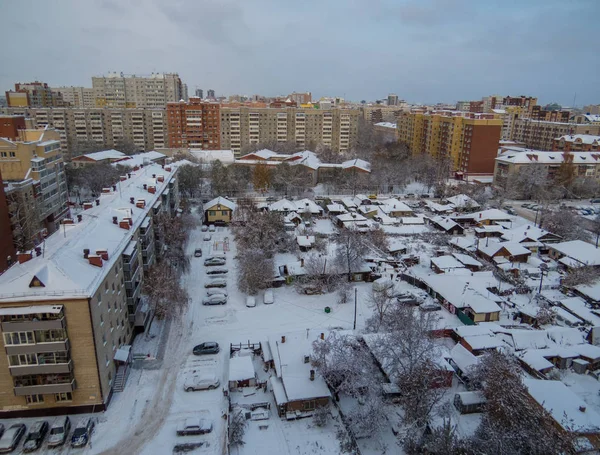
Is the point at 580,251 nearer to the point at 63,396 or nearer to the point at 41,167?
the point at 63,396

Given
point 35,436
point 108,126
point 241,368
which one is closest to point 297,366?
point 241,368

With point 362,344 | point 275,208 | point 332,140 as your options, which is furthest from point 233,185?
point 362,344

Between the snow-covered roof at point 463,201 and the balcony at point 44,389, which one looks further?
the snow-covered roof at point 463,201

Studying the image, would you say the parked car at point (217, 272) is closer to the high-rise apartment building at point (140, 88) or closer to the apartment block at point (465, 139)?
the apartment block at point (465, 139)

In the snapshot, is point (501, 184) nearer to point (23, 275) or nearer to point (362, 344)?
point (362, 344)

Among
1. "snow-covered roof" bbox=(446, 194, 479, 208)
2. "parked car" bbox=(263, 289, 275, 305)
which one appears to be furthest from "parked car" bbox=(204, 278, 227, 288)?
"snow-covered roof" bbox=(446, 194, 479, 208)

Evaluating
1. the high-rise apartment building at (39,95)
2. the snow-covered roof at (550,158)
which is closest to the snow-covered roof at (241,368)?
the snow-covered roof at (550,158)
